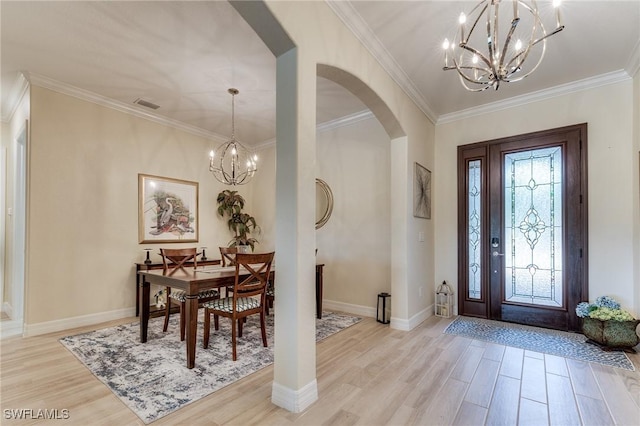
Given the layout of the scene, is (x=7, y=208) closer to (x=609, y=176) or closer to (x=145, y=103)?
(x=145, y=103)

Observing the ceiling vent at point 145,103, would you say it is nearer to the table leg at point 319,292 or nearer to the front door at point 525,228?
the table leg at point 319,292

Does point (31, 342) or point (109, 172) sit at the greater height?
point (109, 172)

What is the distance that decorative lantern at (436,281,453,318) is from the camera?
13.6 feet

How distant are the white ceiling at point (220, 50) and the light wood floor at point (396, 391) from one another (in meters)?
2.82

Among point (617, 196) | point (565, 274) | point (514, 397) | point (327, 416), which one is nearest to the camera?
point (327, 416)

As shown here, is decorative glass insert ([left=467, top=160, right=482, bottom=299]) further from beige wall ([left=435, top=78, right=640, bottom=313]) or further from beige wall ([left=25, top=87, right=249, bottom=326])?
beige wall ([left=25, top=87, right=249, bottom=326])

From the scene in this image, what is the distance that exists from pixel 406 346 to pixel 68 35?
4207 mm

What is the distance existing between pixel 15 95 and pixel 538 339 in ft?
21.9

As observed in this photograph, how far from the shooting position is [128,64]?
3113mm

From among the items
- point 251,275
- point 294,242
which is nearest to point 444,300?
point 251,275

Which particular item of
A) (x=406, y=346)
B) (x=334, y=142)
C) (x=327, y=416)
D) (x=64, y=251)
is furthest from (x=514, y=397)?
(x=64, y=251)

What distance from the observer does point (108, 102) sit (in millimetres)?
3971

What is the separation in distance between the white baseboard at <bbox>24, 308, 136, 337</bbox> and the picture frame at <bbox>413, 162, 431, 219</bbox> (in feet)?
13.1

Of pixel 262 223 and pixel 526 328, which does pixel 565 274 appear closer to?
pixel 526 328
